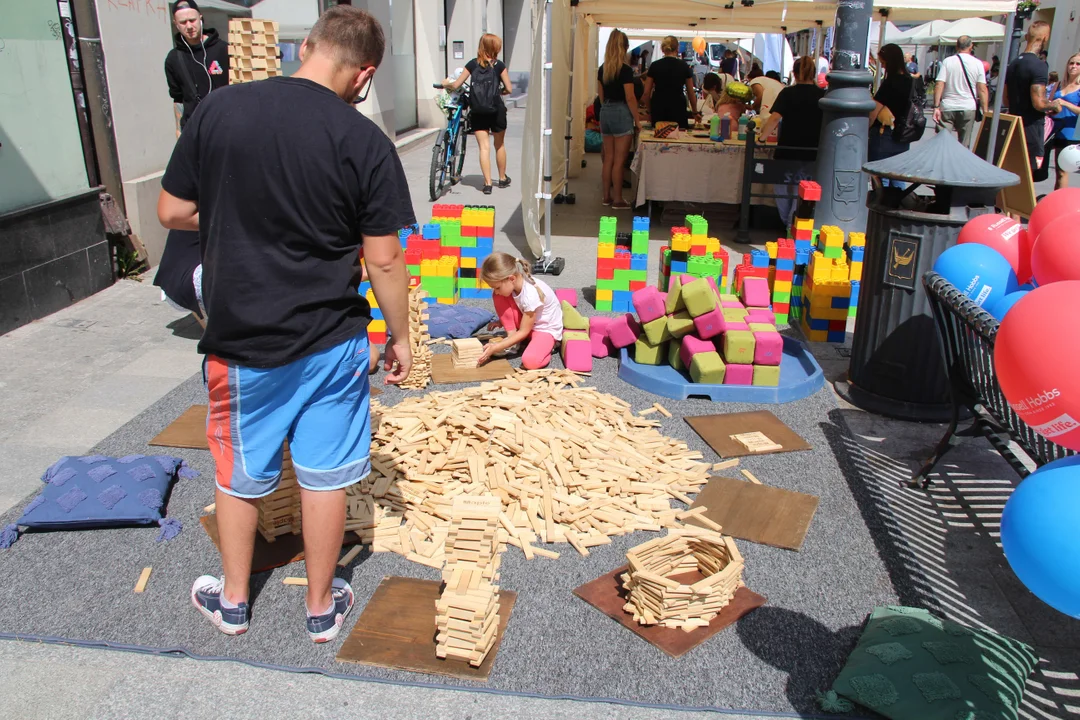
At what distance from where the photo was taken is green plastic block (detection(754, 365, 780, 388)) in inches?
233

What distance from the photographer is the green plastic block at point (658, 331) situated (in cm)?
620

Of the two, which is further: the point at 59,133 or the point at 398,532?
the point at 59,133

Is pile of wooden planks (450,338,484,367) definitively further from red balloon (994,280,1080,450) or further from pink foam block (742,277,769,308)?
red balloon (994,280,1080,450)

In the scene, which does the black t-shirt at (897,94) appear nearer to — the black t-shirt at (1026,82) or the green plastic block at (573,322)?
the black t-shirt at (1026,82)

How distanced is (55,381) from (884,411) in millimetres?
5571

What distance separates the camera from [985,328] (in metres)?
3.91

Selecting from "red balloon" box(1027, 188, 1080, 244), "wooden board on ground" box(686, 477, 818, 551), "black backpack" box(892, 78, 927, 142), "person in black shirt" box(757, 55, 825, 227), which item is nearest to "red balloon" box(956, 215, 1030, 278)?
"red balloon" box(1027, 188, 1080, 244)

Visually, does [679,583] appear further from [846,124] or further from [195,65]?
[846,124]

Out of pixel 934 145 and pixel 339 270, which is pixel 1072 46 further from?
pixel 339 270

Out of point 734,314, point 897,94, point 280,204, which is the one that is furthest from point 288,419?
point 897,94

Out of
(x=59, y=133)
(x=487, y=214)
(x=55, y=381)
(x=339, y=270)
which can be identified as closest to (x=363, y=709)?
(x=339, y=270)

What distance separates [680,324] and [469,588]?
3.22m

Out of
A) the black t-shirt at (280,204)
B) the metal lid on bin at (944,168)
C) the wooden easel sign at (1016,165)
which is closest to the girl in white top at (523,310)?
the metal lid on bin at (944,168)

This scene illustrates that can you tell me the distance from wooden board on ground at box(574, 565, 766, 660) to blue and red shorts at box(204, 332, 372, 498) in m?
1.17
